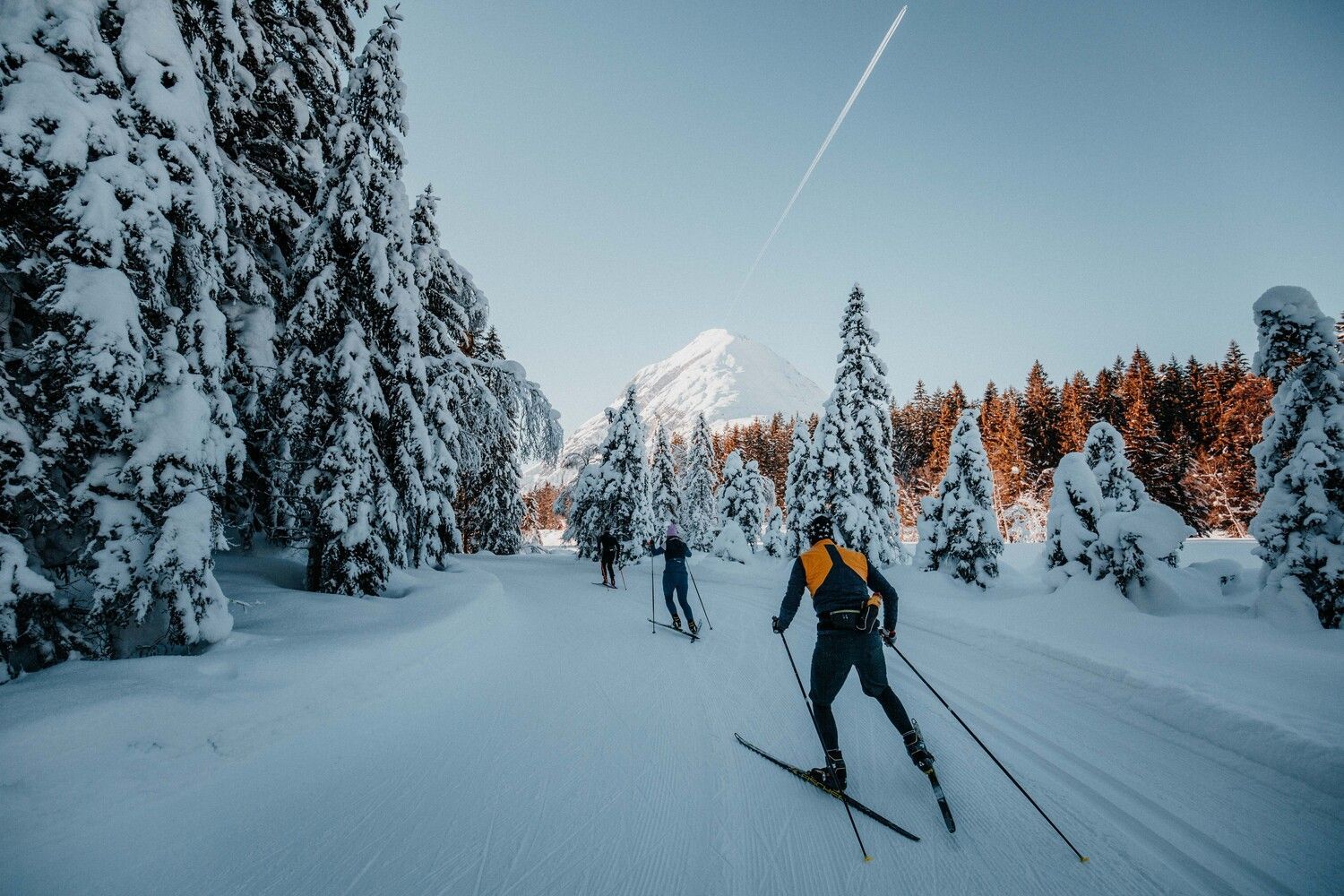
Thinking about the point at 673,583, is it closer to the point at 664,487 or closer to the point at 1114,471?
the point at 1114,471

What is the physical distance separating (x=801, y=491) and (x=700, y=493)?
19.4 meters

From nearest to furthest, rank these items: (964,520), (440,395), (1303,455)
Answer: (1303,455) < (440,395) < (964,520)

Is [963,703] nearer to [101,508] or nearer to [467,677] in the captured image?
[467,677]

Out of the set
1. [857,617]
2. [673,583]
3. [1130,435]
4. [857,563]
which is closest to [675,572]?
[673,583]

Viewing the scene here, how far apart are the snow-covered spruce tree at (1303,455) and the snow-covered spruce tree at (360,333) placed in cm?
1417

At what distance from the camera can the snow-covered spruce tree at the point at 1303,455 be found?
710cm

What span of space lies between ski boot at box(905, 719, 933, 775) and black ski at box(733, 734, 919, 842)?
17.0 inches

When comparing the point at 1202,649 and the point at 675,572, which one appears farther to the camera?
the point at 675,572

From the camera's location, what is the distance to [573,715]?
A: 4996mm

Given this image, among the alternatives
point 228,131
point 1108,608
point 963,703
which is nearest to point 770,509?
point 1108,608

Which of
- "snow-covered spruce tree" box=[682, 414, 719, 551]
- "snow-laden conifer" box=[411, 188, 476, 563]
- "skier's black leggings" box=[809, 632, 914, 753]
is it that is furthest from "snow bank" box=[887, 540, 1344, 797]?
"snow-covered spruce tree" box=[682, 414, 719, 551]

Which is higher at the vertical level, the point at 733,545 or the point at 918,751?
the point at 918,751

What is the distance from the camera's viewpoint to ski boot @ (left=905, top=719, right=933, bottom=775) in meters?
3.42

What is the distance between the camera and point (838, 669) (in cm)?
384
